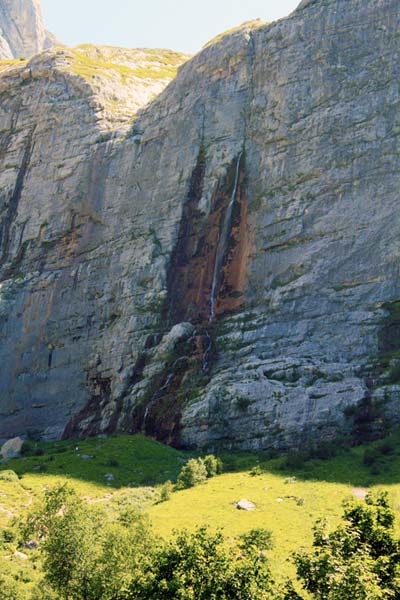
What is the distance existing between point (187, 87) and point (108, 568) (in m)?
74.2

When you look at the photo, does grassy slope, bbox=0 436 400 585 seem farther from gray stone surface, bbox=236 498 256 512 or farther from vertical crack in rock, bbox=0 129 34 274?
vertical crack in rock, bbox=0 129 34 274

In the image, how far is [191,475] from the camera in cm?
5322

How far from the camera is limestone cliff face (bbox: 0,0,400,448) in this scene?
65.1 m

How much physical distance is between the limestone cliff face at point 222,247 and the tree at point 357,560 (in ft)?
101

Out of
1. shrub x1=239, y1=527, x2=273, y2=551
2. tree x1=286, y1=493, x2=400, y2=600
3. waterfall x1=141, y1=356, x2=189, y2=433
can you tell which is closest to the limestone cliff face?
waterfall x1=141, y1=356, x2=189, y2=433

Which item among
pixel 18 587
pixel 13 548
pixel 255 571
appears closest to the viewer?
pixel 255 571

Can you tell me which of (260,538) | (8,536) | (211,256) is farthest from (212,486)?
(211,256)

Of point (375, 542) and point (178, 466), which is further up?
point (178, 466)

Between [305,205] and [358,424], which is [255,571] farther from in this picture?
[305,205]

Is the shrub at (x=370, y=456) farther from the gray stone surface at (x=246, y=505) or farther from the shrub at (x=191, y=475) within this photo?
the shrub at (x=191, y=475)

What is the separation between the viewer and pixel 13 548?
4203cm

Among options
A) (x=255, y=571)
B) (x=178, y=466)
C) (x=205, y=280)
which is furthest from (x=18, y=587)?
(x=205, y=280)

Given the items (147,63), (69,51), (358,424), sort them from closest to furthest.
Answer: (358,424) → (69,51) → (147,63)

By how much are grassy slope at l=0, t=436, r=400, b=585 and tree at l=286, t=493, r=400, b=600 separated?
8.46 meters
